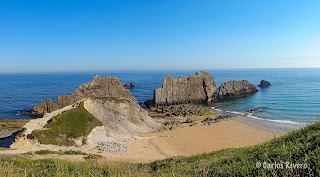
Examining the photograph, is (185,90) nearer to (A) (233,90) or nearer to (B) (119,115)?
(A) (233,90)

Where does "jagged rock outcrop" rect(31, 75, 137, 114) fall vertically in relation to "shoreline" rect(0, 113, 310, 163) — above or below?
above

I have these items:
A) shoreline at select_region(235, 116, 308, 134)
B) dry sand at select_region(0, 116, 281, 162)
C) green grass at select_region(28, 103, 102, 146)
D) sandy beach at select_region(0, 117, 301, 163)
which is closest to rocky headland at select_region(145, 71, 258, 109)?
shoreline at select_region(235, 116, 308, 134)

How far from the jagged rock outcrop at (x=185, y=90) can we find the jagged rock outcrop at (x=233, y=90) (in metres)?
3.54

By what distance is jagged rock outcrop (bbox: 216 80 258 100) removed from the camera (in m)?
86.1

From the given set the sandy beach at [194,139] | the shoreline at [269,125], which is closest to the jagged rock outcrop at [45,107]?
the sandy beach at [194,139]

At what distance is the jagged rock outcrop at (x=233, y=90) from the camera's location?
86.1m

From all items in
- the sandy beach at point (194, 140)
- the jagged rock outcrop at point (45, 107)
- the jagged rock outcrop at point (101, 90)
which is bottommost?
the sandy beach at point (194, 140)

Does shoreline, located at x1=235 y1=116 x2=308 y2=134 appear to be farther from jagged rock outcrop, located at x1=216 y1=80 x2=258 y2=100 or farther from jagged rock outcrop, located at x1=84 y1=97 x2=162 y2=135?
jagged rock outcrop, located at x1=216 y1=80 x2=258 y2=100

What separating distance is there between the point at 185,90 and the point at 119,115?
129 feet

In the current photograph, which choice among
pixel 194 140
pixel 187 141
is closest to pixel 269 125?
pixel 194 140

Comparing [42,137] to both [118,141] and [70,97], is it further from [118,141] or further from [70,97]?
[70,97]

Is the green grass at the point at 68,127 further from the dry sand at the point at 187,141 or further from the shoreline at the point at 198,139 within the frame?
the shoreline at the point at 198,139

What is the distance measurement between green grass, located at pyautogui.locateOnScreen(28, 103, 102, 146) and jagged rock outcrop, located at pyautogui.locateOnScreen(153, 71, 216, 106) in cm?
3639

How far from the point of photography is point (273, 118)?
53.7 metres
